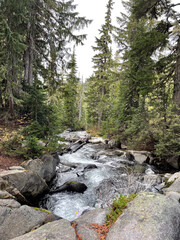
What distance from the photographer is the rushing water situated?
16.5 feet

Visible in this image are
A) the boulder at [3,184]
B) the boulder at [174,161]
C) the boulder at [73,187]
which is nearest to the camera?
the boulder at [3,184]

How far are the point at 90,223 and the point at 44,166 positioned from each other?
4.19m

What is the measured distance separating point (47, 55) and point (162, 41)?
27.4ft

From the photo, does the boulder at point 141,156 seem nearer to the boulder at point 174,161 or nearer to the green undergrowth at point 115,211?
the boulder at point 174,161

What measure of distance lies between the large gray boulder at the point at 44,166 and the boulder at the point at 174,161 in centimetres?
723

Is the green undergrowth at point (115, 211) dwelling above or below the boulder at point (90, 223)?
above

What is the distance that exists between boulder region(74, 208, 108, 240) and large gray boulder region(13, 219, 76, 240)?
0.21 meters

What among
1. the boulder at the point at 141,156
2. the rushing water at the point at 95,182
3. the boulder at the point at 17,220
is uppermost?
the boulder at the point at 17,220

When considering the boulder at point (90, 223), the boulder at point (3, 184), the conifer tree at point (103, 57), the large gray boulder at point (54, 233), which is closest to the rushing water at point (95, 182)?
the boulder at point (90, 223)

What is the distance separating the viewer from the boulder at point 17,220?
275 cm

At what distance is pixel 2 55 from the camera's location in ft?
19.5

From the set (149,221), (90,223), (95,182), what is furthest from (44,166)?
(149,221)

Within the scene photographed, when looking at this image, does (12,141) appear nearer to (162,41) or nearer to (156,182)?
(156,182)

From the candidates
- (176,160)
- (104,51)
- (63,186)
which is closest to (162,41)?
(176,160)
